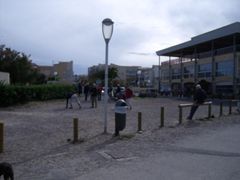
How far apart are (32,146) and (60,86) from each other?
22680 mm

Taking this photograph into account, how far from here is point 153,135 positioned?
11312mm

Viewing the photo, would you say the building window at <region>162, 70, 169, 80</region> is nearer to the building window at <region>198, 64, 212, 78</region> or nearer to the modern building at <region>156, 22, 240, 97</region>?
the modern building at <region>156, 22, 240, 97</region>

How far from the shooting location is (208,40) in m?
53.5

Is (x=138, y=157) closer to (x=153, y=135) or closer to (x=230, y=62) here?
(x=153, y=135)

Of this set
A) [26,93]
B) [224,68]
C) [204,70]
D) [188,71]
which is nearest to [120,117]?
[26,93]

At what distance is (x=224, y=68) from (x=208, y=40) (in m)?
5.26

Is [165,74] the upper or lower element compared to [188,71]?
lower

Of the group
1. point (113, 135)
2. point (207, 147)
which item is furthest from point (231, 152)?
point (113, 135)

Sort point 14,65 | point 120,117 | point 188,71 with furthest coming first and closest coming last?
point 188,71 → point 14,65 → point 120,117

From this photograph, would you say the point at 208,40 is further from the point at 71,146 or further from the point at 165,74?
the point at 71,146

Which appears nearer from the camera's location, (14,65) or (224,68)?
(14,65)

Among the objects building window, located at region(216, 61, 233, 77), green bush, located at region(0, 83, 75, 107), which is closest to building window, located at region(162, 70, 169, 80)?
building window, located at region(216, 61, 233, 77)

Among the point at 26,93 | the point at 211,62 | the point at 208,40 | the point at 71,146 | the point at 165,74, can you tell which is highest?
the point at 208,40

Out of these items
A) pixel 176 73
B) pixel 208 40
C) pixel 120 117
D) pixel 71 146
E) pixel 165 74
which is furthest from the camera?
pixel 165 74
